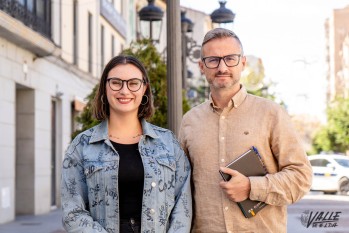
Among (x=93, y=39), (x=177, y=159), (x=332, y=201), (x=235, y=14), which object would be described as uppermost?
(x=93, y=39)

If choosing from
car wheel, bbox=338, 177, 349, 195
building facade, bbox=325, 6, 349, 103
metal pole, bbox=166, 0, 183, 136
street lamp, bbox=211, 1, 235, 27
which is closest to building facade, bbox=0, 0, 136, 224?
street lamp, bbox=211, 1, 235, 27

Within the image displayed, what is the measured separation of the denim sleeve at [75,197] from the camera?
3.57m

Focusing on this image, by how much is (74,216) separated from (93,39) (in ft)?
70.4

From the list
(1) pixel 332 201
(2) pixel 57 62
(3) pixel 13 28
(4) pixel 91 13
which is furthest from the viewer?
(4) pixel 91 13

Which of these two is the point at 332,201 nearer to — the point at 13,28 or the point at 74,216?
the point at 74,216

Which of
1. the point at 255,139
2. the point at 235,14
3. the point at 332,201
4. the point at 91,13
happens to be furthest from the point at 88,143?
the point at 91,13

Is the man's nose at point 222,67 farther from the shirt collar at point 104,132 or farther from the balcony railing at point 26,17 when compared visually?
the balcony railing at point 26,17

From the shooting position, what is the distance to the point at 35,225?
15.3 m

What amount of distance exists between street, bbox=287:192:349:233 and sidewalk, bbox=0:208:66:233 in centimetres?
738

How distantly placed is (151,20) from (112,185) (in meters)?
7.90

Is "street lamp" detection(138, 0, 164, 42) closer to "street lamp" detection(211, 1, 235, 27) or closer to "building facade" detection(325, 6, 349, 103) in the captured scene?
"street lamp" detection(211, 1, 235, 27)

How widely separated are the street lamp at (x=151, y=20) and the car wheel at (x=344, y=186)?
5.61 m

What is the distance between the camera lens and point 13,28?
15.1 metres

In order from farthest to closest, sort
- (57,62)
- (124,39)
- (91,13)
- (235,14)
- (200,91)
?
1. (124,39)
2. (200,91)
3. (91,13)
4. (57,62)
5. (235,14)
